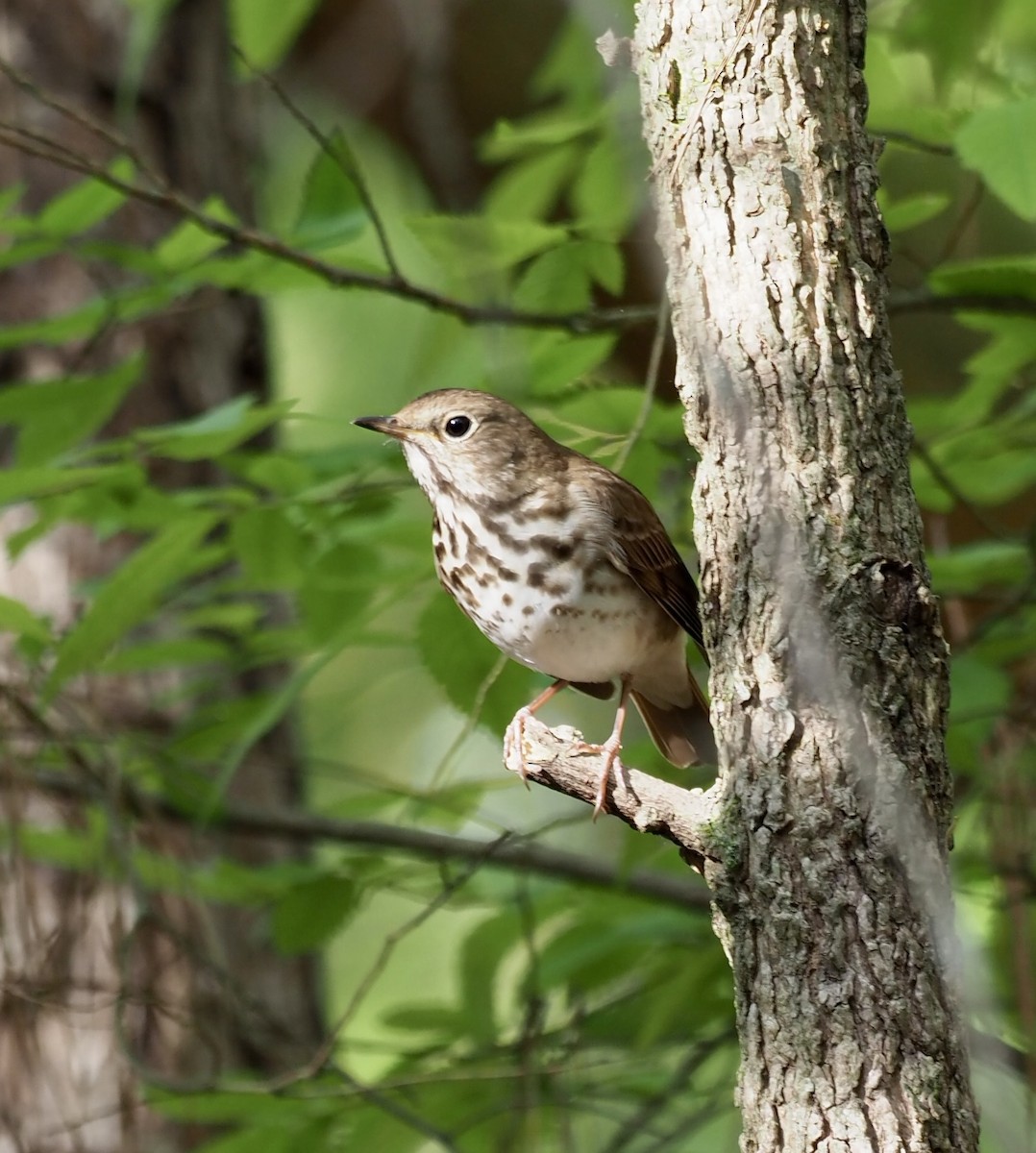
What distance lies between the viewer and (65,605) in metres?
4.98

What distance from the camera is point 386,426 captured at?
3.32 metres

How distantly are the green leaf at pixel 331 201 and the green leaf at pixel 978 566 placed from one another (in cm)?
143

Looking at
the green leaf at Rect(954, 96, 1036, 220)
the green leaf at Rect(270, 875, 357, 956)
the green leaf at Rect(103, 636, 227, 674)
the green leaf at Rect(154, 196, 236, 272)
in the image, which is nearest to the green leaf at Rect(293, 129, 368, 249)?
the green leaf at Rect(154, 196, 236, 272)

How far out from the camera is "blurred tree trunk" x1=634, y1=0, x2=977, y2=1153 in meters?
1.85

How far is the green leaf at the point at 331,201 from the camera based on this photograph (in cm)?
306

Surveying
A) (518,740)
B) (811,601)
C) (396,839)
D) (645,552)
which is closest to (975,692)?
(645,552)

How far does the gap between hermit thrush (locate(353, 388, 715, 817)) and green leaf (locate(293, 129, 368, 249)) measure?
1.35 ft

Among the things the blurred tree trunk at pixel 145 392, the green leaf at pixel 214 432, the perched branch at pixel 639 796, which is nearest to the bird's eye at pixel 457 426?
the green leaf at pixel 214 432

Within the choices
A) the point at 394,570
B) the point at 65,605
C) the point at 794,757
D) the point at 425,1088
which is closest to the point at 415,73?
the point at 65,605

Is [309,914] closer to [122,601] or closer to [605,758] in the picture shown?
[122,601]

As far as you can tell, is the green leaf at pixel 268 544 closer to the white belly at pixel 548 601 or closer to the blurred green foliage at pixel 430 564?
the blurred green foliage at pixel 430 564

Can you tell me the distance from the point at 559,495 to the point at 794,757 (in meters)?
1.32

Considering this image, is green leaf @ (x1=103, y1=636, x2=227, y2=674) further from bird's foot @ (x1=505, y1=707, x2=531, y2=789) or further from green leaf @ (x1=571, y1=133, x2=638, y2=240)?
green leaf @ (x1=571, y1=133, x2=638, y2=240)

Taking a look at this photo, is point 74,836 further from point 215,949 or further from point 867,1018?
point 867,1018
